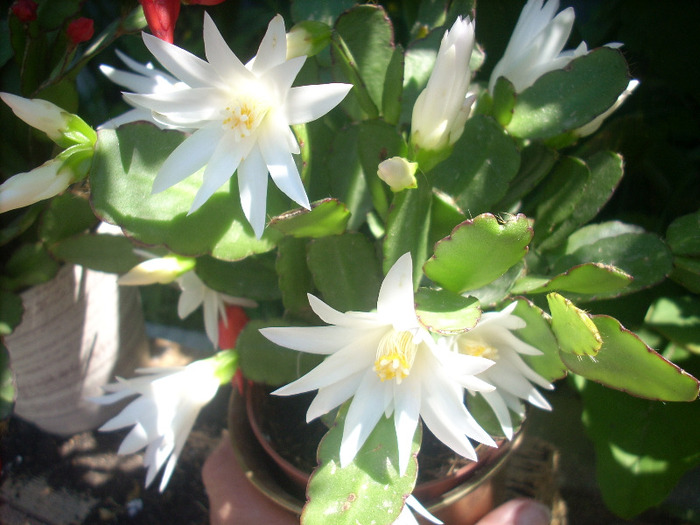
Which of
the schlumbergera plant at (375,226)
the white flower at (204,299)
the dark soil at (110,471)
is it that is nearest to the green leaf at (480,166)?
the schlumbergera plant at (375,226)

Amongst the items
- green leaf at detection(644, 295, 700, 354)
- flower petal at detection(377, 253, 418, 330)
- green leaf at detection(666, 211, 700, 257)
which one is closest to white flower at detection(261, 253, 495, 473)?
flower petal at detection(377, 253, 418, 330)

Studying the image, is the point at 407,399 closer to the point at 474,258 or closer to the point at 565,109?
the point at 474,258

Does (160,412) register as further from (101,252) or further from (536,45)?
(536,45)

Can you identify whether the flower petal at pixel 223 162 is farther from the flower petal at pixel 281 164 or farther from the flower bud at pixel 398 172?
the flower bud at pixel 398 172

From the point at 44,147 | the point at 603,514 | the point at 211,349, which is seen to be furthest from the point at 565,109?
the point at 211,349

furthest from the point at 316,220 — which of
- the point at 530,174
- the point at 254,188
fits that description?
the point at 530,174
